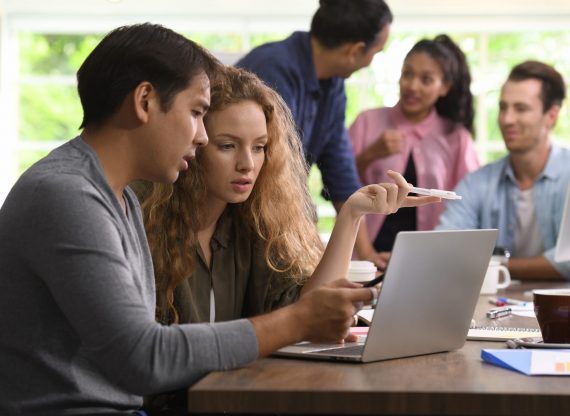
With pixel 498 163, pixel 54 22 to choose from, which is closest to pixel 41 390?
pixel 498 163

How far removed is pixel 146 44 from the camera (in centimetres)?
136

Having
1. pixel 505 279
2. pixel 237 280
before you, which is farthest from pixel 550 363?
pixel 505 279

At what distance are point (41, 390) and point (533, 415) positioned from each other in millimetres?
625

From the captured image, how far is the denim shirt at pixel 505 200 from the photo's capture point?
317 centimetres

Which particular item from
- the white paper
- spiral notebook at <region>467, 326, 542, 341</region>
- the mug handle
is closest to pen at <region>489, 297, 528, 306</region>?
the mug handle

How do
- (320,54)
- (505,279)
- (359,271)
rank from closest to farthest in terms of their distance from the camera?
1. (359,271)
2. (505,279)
3. (320,54)

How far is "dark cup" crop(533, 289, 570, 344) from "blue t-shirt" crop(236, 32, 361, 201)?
129 centimetres

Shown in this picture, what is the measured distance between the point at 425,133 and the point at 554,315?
2.19 m

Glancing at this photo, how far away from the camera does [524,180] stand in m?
3.29

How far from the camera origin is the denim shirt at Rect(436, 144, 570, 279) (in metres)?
3.17

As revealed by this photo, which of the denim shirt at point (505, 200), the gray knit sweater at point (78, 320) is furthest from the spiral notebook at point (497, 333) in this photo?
the denim shirt at point (505, 200)

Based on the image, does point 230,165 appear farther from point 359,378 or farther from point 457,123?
point 457,123

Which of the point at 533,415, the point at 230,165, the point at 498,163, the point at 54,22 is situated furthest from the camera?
the point at 54,22

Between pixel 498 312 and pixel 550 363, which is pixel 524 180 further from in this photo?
pixel 550 363
